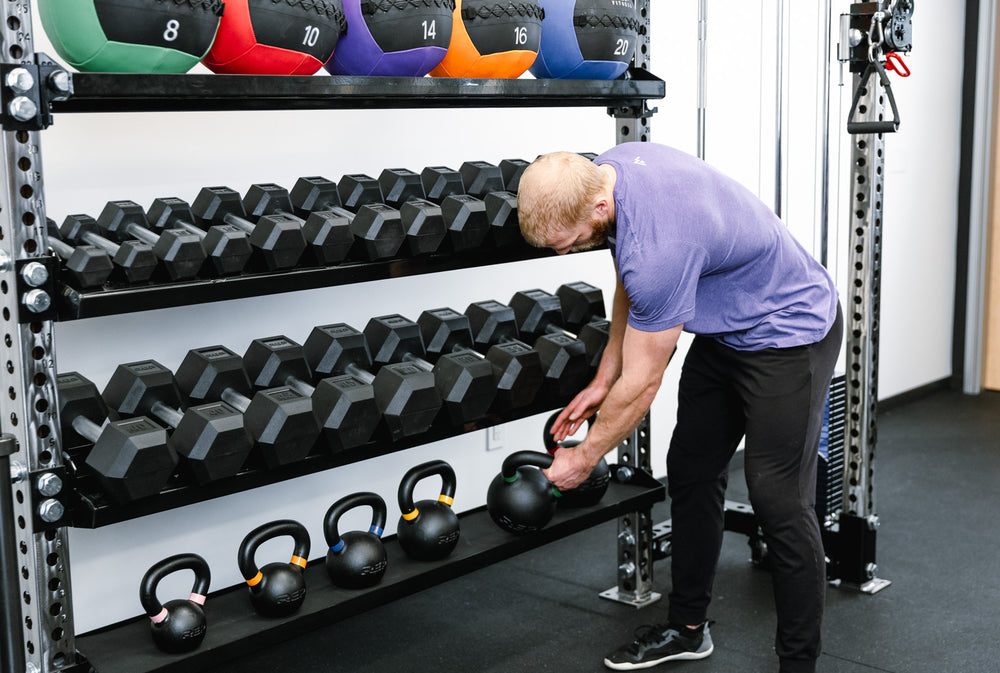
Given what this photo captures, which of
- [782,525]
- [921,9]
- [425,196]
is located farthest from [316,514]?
[921,9]

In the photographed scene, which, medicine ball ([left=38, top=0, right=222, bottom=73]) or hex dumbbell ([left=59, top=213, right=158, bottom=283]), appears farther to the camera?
hex dumbbell ([left=59, top=213, right=158, bottom=283])

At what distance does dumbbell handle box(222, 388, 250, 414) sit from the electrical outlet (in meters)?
1.39

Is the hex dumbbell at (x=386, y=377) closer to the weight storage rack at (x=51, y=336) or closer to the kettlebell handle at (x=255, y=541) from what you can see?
the weight storage rack at (x=51, y=336)

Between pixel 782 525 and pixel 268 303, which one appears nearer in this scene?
pixel 782 525

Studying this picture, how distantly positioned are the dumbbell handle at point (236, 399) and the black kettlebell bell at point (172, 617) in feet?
1.01

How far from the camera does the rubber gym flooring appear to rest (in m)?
2.60

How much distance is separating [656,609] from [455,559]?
0.84 metres

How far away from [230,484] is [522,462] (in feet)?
2.54

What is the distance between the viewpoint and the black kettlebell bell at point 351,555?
217 centimetres

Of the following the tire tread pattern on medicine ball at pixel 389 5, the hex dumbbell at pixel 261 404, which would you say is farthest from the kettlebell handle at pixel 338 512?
the tire tread pattern on medicine ball at pixel 389 5

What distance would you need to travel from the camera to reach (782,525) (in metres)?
2.27

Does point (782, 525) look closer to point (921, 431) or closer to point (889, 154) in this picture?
point (921, 431)

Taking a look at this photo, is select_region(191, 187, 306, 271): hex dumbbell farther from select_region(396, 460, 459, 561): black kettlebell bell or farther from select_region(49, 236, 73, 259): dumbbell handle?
select_region(396, 460, 459, 561): black kettlebell bell

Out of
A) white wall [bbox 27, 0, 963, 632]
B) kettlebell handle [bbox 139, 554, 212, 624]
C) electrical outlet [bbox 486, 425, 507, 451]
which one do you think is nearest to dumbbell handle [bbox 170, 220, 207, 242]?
white wall [bbox 27, 0, 963, 632]
